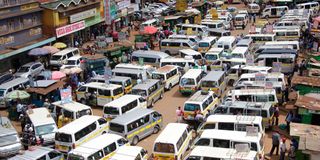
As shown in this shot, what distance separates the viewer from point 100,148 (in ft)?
64.2

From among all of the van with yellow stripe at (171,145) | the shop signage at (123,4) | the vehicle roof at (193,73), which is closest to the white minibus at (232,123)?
the van with yellow stripe at (171,145)

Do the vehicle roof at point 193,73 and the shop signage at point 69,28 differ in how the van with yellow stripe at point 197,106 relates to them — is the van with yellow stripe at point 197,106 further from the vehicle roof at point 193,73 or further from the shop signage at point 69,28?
the shop signage at point 69,28

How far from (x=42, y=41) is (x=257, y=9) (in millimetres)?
37004

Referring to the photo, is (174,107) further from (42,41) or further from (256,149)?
(42,41)

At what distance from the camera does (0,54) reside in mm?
34062

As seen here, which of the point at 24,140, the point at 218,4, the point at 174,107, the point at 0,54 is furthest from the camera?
the point at 218,4

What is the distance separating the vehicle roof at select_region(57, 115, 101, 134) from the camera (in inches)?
860

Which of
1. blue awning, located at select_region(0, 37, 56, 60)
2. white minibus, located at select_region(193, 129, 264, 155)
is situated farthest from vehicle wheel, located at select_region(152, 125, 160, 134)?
blue awning, located at select_region(0, 37, 56, 60)

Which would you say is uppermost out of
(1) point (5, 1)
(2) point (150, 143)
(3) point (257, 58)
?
(1) point (5, 1)

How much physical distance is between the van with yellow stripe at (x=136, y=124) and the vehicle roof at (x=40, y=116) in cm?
365

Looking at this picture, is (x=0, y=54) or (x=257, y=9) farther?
(x=257, y=9)

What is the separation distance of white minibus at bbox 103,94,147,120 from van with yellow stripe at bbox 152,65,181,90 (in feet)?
18.8

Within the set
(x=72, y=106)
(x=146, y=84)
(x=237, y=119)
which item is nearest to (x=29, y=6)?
(x=146, y=84)

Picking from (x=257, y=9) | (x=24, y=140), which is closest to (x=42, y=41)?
(x=24, y=140)
